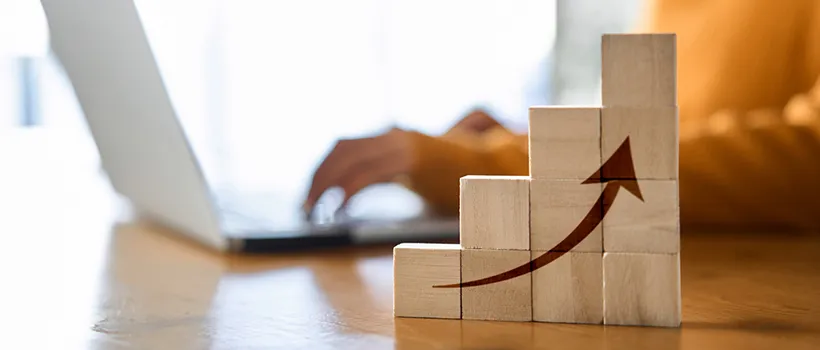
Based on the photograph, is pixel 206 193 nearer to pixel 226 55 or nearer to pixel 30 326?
pixel 30 326

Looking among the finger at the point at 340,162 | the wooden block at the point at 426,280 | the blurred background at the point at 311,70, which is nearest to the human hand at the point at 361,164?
the finger at the point at 340,162

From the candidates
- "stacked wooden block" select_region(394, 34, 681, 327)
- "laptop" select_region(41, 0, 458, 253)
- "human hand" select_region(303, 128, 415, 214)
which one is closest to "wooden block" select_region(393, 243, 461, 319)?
"stacked wooden block" select_region(394, 34, 681, 327)

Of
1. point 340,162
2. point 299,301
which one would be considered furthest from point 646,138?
point 340,162

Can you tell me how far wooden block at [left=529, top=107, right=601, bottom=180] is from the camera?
53 cm

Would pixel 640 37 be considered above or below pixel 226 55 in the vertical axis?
below

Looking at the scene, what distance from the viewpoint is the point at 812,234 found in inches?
35.9

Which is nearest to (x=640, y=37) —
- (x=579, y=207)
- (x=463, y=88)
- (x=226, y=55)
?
(x=579, y=207)

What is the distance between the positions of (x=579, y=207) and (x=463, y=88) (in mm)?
2507

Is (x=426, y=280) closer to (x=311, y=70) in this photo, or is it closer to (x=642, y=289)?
(x=642, y=289)

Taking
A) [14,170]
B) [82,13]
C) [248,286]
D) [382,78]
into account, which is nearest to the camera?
[248,286]

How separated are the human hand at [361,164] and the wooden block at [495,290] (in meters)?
0.46

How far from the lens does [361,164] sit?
103 centimetres

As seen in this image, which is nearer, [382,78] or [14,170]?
[14,170]

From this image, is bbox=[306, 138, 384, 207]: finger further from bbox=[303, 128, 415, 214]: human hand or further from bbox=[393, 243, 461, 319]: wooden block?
bbox=[393, 243, 461, 319]: wooden block
